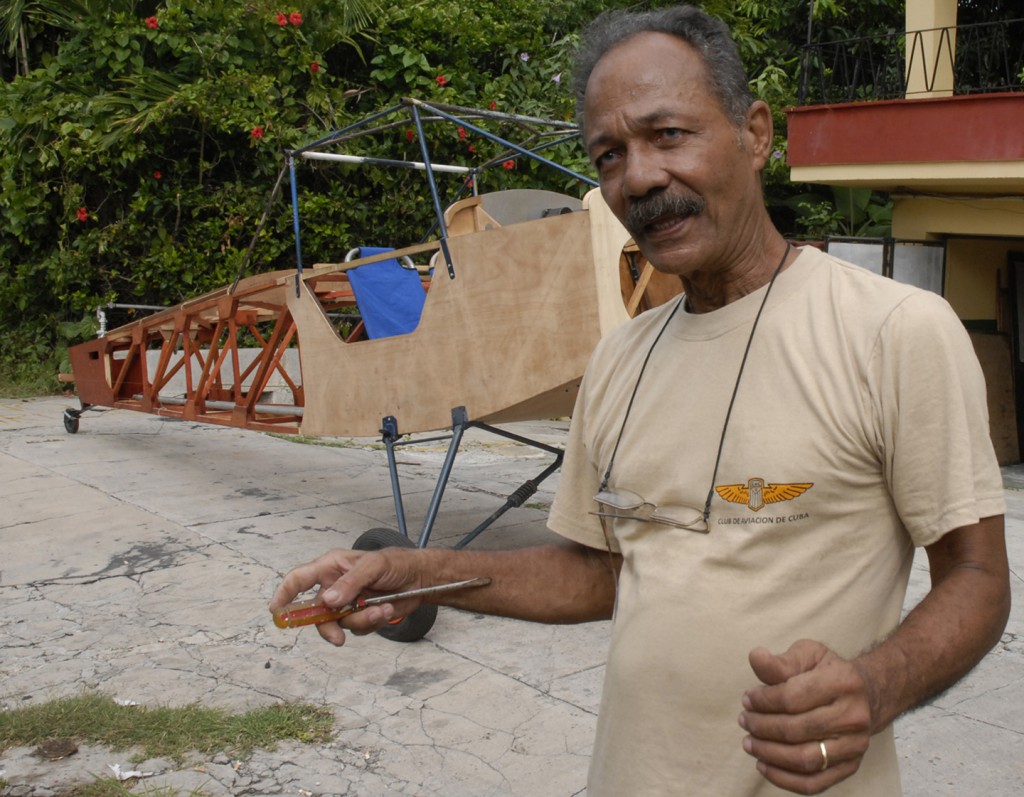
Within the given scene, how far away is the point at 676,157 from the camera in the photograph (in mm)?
1522

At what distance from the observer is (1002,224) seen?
8469mm

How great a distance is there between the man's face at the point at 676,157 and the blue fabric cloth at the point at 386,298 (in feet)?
12.4

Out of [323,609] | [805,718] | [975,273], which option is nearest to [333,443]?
[975,273]

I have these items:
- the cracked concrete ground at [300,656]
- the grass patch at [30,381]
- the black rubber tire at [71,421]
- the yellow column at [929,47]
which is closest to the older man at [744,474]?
the cracked concrete ground at [300,656]

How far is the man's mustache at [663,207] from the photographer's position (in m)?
1.52

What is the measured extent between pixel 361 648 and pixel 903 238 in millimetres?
6723

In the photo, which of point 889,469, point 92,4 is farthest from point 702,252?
point 92,4

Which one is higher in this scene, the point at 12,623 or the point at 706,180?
the point at 706,180

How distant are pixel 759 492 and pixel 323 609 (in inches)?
25.5

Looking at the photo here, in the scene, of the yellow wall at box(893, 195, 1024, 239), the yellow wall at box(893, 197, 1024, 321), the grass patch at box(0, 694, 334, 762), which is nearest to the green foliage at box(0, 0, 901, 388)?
the yellow wall at box(893, 195, 1024, 239)

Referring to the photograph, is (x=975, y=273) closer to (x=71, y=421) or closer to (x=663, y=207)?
(x=71, y=421)

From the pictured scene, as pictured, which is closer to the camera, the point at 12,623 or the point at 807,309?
the point at 807,309

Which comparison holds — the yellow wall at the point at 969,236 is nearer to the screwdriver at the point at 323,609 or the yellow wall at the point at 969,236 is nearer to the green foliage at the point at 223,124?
the green foliage at the point at 223,124

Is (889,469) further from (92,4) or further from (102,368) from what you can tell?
(92,4)
